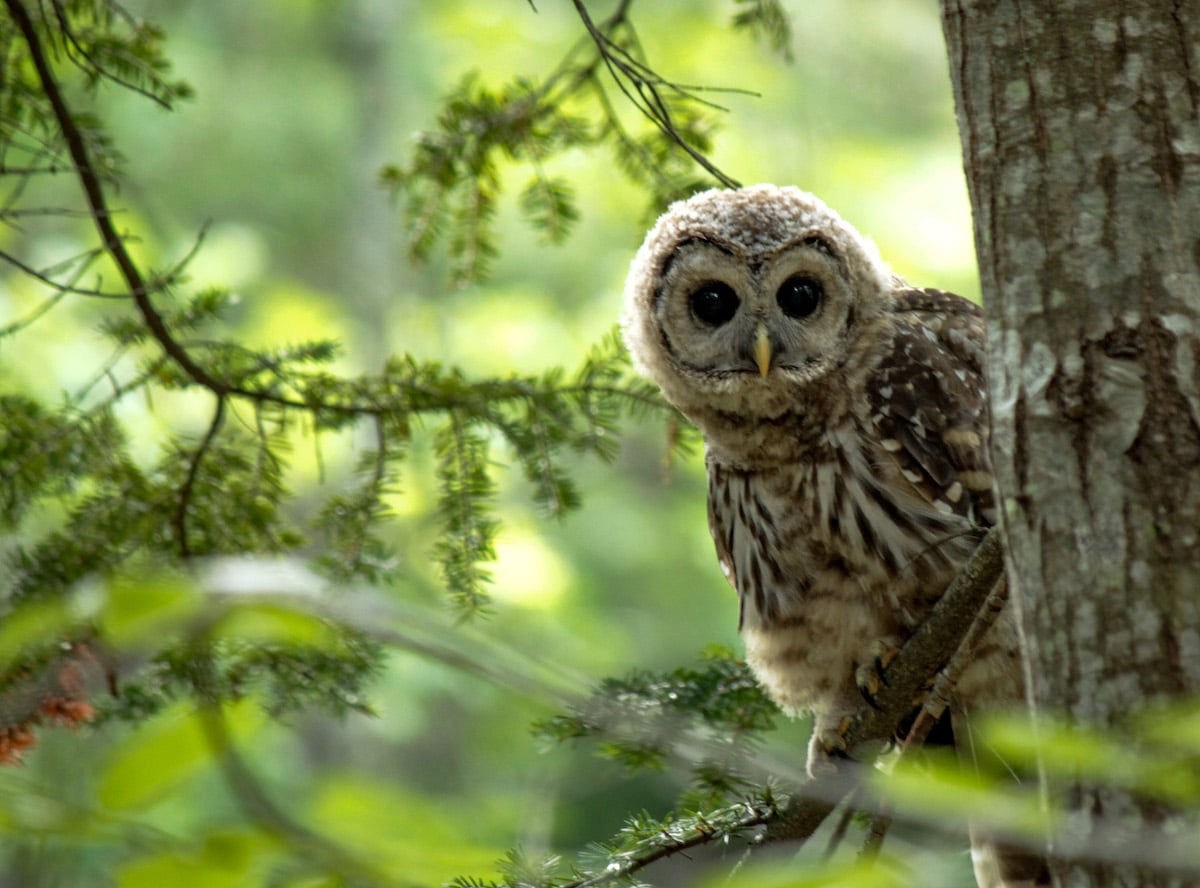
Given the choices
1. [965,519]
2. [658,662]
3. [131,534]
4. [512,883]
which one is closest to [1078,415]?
[512,883]

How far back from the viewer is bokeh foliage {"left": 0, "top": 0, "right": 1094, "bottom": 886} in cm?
92

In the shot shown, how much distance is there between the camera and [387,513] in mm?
2771

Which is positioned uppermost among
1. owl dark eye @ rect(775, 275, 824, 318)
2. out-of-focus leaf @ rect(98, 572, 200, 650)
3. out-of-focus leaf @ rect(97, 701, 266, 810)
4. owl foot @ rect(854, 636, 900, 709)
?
owl dark eye @ rect(775, 275, 824, 318)

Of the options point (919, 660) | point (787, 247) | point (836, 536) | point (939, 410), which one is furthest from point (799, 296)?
point (919, 660)

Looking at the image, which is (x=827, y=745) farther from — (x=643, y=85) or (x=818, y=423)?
(x=643, y=85)

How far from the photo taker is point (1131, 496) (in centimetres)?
136

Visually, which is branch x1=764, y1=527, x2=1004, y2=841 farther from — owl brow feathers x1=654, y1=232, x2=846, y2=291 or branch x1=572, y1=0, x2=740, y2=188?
owl brow feathers x1=654, y1=232, x2=846, y2=291

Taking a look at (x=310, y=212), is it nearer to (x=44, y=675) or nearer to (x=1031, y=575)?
(x=44, y=675)

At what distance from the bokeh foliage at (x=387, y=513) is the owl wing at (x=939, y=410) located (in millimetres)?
585

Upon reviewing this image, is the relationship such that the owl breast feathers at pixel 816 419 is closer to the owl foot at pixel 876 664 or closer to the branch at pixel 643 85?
the owl foot at pixel 876 664

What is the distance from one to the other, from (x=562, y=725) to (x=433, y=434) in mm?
772

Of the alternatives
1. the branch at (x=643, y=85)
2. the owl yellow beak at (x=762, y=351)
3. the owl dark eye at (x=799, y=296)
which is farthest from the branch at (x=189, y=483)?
the owl dark eye at (x=799, y=296)

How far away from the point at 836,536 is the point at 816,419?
288mm

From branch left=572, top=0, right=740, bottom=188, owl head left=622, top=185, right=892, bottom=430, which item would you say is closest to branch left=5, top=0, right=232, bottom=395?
branch left=572, top=0, right=740, bottom=188
